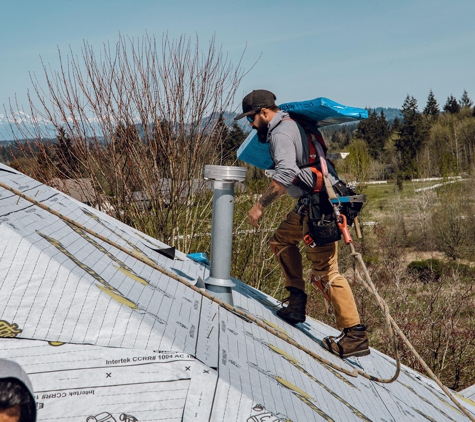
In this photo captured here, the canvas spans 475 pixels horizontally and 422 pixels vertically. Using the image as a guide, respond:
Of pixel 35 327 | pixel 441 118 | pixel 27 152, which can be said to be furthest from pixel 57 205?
pixel 441 118

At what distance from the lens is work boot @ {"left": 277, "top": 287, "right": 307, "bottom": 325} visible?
3.48 metres

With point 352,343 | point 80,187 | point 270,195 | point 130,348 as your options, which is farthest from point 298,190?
point 80,187

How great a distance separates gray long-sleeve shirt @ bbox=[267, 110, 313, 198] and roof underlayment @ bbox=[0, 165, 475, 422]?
0.83 metres

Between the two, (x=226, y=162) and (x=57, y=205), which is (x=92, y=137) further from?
(x=57, y=205)

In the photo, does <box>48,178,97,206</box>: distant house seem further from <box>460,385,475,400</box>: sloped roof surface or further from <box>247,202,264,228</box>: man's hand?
<box>460,385,475,400</box>: sloped roof surface

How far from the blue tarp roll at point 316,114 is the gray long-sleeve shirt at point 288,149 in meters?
0.10

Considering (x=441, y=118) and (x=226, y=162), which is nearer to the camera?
(x=226, y=162)

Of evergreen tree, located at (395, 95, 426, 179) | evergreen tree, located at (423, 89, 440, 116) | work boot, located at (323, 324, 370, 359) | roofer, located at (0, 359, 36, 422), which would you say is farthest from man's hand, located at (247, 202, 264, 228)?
evergreen tree, located at (423, 89, 440, 116)

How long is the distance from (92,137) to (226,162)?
7.05 ft

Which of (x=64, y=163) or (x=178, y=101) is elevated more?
(x=178, y=101)

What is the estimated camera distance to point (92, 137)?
7.62 metres

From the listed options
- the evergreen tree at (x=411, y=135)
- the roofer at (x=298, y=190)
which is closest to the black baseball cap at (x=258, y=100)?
the roofer at (x=298, y=190)

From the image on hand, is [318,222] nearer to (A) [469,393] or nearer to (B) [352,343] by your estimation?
(B) [352,343]

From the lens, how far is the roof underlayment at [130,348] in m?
1.72
